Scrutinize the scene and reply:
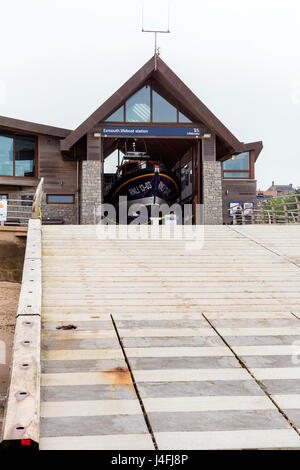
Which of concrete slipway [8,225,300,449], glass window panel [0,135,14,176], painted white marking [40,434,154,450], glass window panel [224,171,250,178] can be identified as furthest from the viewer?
glass window panel [224,171,250,178]

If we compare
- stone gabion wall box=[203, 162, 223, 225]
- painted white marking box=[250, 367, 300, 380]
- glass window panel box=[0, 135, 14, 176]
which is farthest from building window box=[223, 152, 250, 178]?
painted white marking box=[250, 367, 300, 380]

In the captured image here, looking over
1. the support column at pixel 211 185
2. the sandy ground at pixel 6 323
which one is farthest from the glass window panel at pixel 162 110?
the sandy ground at pixel 6 323

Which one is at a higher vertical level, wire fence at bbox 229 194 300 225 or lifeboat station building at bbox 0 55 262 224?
lifeboat station building at bbox 0 55 262 224

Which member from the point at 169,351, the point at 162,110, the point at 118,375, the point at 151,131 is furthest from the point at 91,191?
the point at 118,375

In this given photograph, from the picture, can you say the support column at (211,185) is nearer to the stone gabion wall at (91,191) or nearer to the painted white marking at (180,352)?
the stone gabion wall at (91,191)

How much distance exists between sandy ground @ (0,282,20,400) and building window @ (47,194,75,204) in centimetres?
788

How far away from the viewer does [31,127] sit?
67.6 ft

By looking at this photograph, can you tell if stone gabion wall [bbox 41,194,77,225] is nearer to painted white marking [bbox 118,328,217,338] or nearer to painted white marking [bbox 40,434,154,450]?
painted white marking [bbox 118,328,217,338]

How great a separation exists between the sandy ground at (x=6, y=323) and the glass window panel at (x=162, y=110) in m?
8.94

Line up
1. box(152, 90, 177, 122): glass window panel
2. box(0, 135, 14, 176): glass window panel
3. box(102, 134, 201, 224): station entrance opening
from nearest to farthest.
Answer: box(152, 90, 177, 122): glass window panel < box(0, 135, 14, 176): glass window panel < box(102, 134, 201, 224): station entrance opening

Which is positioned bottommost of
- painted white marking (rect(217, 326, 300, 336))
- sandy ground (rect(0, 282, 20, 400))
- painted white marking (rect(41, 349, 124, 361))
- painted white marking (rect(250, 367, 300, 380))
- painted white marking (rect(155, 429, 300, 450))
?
sandy ground (rect(0, 282, 20, 400))

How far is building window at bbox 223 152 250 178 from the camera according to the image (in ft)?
87.0

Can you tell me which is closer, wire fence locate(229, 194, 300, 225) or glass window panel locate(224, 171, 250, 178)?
wire fence locate(229, 194, 300, 225)

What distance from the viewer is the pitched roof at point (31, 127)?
20.2 m
